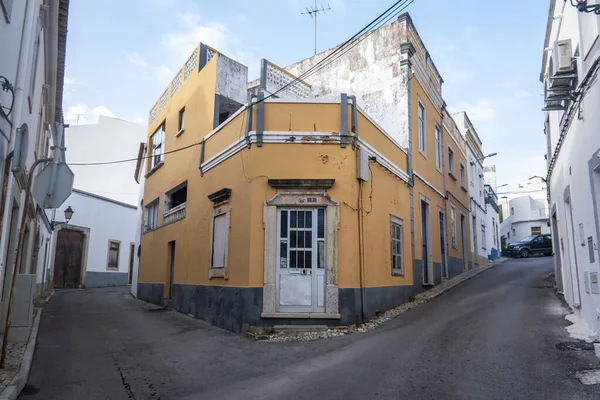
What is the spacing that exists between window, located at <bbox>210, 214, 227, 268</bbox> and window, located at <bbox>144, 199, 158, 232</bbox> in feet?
20.1

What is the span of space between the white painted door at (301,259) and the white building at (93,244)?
17.0 m

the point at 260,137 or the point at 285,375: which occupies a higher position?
the point at 260,137

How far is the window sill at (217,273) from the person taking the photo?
31.8ft

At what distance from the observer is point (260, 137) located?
936 centimetres

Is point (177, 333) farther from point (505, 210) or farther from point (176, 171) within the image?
point (505, 210)

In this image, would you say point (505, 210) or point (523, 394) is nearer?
point (523, 394)

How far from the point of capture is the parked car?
88.3ft

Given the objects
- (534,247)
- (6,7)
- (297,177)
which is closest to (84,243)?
(297,177)

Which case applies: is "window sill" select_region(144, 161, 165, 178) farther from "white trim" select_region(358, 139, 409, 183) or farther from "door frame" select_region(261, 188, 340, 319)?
"white trim" select_region(358, 139, 409, 183)

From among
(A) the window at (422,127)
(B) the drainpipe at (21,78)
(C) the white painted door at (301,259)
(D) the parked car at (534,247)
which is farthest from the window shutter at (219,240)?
(D) the parked car at (534,247)

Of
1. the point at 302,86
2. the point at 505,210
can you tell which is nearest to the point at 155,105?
the point at 302,86

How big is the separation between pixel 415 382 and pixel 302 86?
1166cm

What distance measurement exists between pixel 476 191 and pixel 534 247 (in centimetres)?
777

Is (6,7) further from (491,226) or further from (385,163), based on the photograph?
(491,226)
